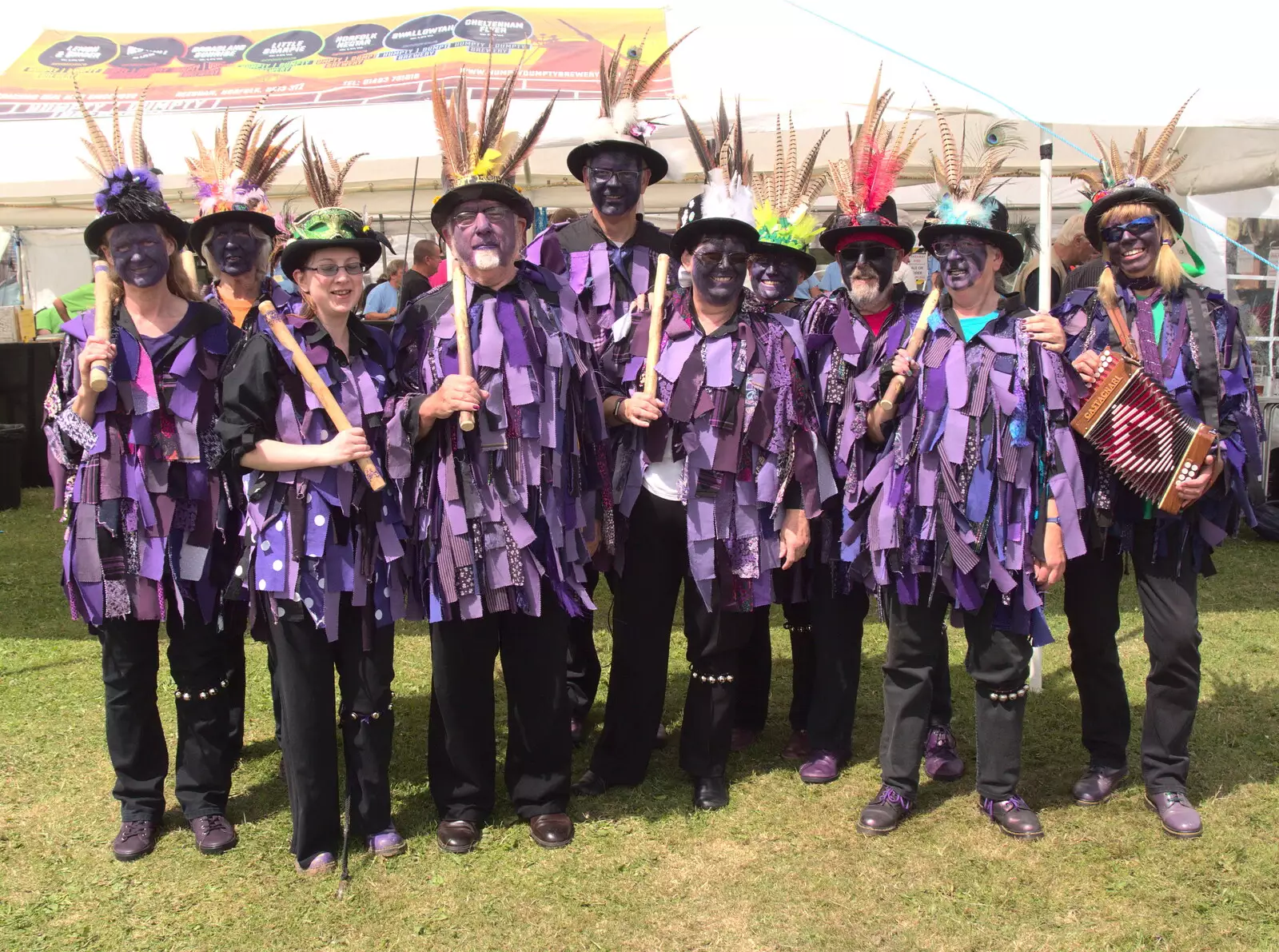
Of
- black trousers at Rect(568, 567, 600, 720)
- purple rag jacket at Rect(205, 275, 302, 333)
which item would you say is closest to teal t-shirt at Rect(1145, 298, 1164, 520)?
black trousers at Rect(568, 567, 600, 720)

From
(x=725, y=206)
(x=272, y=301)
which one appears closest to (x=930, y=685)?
(x=725, y=206)

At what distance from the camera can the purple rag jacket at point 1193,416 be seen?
3434 mm

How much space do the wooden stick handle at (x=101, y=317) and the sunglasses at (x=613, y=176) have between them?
161 cm

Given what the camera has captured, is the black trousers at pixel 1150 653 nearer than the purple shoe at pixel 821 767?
Yes

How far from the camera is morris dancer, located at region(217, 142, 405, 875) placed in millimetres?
Answer: 3029

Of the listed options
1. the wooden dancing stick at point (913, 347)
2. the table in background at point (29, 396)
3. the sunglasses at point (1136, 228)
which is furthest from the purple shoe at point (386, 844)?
the table in background at point (29, 396)

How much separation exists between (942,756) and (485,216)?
2.48 meters

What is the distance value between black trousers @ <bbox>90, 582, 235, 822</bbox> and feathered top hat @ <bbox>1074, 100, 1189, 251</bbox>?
314 cm

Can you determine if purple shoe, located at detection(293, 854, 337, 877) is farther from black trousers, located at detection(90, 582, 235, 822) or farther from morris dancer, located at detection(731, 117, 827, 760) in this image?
morris dancer, located at detection(731, 117, 827, 760)

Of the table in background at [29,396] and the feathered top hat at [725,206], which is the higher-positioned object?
the feathered top hat at [725,206]

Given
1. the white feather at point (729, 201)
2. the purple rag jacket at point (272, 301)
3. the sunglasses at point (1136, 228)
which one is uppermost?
the white feather at point (729, 201)

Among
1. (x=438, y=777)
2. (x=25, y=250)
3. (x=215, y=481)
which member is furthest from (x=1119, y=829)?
(x=25, y=250)

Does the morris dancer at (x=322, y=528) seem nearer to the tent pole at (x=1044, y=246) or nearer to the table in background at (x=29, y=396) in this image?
the tent pole at (x=1044, y=246)

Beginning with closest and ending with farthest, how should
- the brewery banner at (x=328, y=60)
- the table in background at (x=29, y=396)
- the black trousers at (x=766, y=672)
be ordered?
the black trousers at (x=766, y=672)
the brewery banner at (x=328, y=60)
the table in background at (x=29, y=396)
